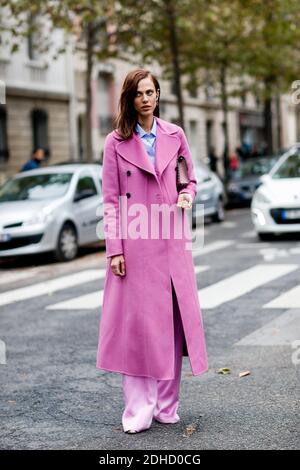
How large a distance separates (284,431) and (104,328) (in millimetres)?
1092

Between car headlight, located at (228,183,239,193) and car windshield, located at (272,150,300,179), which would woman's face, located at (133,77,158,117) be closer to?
car windshield, located at (272,150,300,179)

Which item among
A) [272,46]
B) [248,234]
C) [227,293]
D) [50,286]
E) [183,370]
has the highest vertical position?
[272,46]

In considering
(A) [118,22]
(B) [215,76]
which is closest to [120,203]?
(A) [118,22]

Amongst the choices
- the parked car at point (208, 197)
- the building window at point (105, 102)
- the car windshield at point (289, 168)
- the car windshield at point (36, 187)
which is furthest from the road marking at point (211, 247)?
the building window at point (105, 102)

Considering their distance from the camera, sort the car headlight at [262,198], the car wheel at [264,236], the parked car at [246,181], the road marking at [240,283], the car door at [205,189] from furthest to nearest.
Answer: the parked car at [246,181], the car door at [205,189], the car wheel at [264,236], the car headlight at [262,198], the road marking at [240,283]

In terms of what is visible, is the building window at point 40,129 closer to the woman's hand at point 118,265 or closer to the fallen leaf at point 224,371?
the fallen leaf at point 224,371

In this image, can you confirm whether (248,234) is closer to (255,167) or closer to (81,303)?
(81,303)

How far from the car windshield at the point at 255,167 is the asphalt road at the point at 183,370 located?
14128 mm

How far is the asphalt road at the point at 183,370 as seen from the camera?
16.4 ft

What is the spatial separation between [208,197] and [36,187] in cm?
576

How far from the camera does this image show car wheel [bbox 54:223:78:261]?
586 inches

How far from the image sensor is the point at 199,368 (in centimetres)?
507

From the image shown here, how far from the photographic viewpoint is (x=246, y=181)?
26562 millimetres

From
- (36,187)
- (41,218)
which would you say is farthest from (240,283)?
(36,187)
